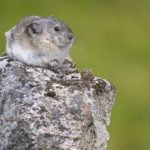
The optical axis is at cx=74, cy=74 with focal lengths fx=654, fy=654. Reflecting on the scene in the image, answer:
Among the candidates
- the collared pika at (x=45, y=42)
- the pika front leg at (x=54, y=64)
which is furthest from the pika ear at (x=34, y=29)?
the pika front leg at (x=54, y=64)

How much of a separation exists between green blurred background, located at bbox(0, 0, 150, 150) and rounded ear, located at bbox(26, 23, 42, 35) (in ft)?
23.9

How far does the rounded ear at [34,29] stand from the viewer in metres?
9.64

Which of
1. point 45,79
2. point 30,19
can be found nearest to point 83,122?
point 45,79

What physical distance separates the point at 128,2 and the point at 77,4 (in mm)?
2087

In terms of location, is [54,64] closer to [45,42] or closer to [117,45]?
[45,42]

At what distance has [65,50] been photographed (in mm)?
9758

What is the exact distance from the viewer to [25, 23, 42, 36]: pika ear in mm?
9641

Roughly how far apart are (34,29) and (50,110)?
1.73 m

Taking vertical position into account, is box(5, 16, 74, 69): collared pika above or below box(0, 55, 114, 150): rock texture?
above

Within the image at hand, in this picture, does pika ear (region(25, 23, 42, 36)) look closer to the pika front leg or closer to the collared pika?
the collared pika

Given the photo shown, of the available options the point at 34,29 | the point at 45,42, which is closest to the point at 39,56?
the point at 45,42

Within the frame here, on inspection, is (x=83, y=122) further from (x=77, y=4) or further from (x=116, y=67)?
(x=77, y=4)

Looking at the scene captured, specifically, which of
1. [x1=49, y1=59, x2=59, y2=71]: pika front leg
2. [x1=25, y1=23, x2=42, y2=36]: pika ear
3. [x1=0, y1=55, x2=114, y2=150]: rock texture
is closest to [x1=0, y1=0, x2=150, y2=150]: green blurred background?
[x1=49, y1=59, x2=59, y2=71]: pika front leg

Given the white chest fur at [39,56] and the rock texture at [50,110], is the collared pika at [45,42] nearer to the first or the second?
the white chest fur at [39,56]
